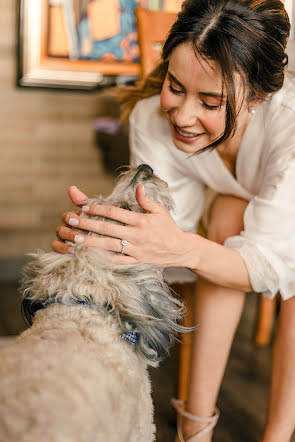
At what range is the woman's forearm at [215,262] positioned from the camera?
1028 millimetres

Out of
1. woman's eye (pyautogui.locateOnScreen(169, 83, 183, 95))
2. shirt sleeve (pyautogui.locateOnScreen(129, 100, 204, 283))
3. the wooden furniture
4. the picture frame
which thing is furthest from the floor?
the picture frame

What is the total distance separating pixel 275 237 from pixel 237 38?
0.42m

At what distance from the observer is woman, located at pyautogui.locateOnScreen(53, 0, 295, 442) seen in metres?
0.98

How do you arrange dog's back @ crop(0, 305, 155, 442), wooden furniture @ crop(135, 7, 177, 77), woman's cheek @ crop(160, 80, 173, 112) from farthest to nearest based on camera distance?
wooden furniture @ crop(135, 7, 177, 77)
woman's cheek @ crop(160, 80, 173, 112)
dog's back @ crop(0, 305, 155, 442)

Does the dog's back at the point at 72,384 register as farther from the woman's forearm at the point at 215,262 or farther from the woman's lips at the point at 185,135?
the woman's lips at the point at 185,135

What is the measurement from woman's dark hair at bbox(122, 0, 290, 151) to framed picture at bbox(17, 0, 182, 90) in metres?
1.54

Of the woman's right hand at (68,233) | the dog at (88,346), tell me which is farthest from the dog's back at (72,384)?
the woman's right hand at (68,233)

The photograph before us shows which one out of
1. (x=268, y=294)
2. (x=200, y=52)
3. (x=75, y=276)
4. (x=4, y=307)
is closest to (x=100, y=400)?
(x=75, y=276)

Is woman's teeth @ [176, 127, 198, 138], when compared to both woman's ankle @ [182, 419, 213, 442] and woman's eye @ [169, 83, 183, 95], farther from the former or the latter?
woman's ankle @ [182, 419, 213, 442]

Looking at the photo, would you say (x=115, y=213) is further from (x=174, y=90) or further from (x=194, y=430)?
(x=194, y=430)

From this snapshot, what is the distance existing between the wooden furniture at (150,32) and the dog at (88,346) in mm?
969

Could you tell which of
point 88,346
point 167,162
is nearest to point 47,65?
point 167,162

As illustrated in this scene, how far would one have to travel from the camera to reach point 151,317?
85 centimetres

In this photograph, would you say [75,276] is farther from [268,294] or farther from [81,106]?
[81,106]
